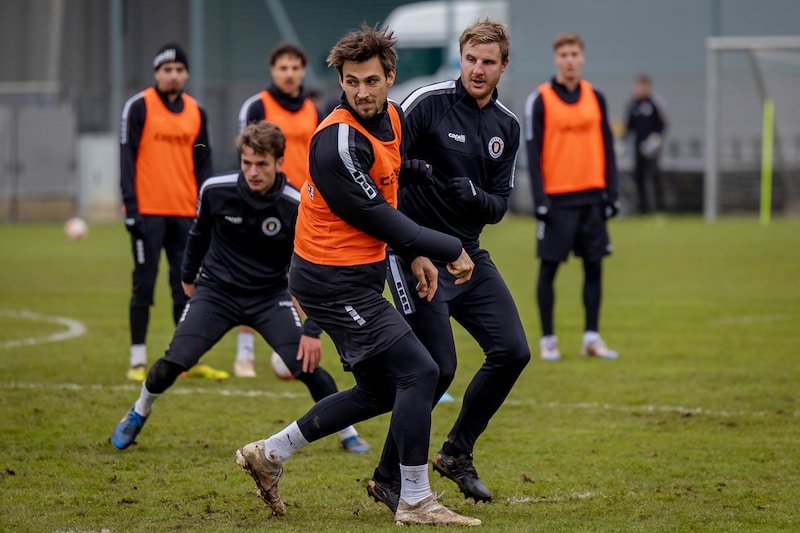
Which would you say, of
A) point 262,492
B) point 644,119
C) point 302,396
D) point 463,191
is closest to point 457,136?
point 463,191

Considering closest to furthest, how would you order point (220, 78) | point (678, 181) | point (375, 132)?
point (375, 132), point (678, 181), point (220, 78)

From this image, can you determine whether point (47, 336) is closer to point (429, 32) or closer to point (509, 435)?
point (509, 435)

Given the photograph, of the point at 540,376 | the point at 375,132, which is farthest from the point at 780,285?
the point at 375,132

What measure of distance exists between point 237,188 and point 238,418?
1.60 m

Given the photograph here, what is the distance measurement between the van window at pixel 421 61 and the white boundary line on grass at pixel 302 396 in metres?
21.9

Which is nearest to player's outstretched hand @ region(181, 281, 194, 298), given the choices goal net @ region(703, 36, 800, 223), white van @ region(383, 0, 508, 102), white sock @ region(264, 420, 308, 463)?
white sock @ region(264, 420, 308, 463)

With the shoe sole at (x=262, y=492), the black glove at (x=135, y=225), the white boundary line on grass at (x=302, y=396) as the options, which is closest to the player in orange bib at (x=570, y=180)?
the white boundary line on grass at (x=302, y=396)

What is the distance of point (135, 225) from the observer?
29.2 feet

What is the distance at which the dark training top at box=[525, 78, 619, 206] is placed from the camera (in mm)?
10031

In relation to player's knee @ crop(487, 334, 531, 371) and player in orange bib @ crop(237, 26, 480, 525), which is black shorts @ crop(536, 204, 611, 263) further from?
player in orange bib @ crop(237, 26, 480, 525)

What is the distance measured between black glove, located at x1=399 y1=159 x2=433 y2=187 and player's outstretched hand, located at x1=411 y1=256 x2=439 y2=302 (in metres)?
0.37

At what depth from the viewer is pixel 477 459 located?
6.54 m

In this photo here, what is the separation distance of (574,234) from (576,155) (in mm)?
660

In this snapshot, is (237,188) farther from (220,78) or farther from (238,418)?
(220,78)
